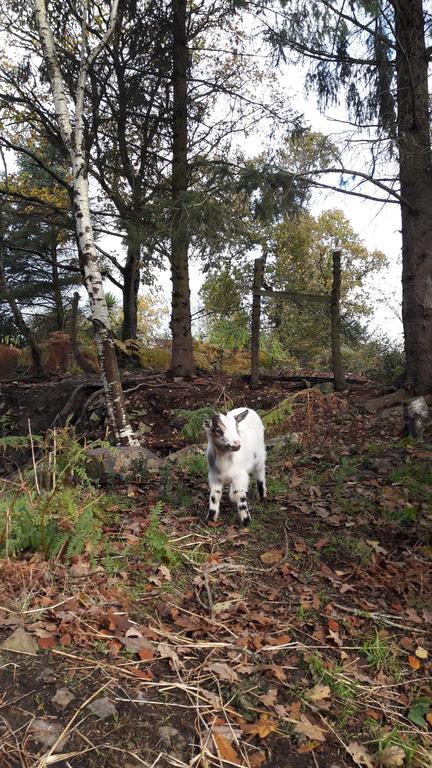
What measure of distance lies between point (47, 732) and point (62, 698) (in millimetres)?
191

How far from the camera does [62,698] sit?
2.43 metres

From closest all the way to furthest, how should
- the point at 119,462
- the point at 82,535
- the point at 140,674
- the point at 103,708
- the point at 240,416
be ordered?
the point at 103,708 → the point at 140,674 → the point at 82,535 → the point at 240,416 → the point at 119,462

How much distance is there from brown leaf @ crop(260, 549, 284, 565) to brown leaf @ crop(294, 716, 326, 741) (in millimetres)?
1619

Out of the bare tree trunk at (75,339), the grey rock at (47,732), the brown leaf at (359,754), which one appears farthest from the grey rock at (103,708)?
the bare tree trunk at (75,339)

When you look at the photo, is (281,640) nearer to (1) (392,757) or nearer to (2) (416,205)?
(1) (392,757)

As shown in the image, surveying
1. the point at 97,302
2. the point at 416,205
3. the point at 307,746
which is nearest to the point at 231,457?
the point at 307,746

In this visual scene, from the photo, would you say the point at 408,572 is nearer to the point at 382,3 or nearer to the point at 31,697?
the point at 31,697

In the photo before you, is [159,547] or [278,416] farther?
[278,416]

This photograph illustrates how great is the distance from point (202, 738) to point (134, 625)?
83 centimetres

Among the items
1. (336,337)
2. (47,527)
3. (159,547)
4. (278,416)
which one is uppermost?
(336,337)

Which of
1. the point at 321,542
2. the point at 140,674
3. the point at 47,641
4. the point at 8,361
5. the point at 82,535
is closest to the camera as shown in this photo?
the point at 140,674

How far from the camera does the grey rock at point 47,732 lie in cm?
220

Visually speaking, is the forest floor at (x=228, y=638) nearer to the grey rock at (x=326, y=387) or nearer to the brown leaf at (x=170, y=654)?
the brown leaf at (x=170, y=654)

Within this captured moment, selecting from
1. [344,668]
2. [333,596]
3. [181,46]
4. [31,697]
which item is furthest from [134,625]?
[181,46]
